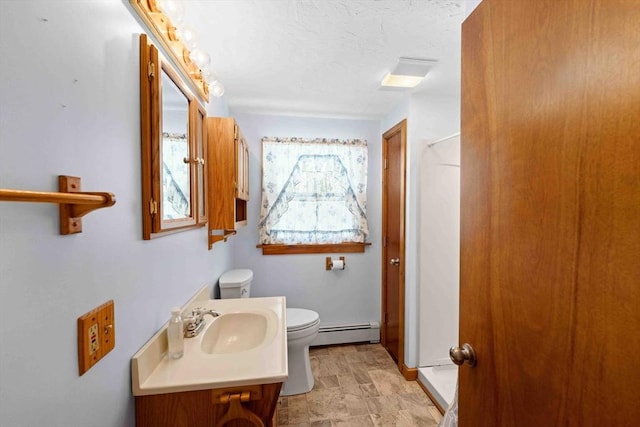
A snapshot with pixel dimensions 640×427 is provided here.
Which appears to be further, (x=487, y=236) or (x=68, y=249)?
(x=487, y=236)

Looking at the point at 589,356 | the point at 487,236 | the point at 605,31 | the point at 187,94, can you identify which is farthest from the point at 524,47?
the point at 187,94

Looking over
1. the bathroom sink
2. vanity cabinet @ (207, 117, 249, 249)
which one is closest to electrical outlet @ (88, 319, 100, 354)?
the bathroom sink

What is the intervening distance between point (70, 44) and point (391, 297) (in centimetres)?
265

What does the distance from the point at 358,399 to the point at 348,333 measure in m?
0.81

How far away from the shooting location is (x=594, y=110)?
1.61ft

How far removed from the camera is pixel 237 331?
1.51 meters

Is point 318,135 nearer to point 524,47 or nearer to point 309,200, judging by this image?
point 309,200

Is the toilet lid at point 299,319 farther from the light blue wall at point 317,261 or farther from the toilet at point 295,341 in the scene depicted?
the light blue wall at point 317,261

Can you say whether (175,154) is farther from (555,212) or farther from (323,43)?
(555,212)

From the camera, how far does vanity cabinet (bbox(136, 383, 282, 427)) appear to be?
933mm

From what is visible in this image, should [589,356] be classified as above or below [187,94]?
below

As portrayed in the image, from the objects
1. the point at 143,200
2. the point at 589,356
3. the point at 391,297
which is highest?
the point at 143,200

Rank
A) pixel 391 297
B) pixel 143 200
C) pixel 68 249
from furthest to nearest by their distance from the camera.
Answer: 1. pixel 391 297
2. pixel 143 200
3. pixel 68 249

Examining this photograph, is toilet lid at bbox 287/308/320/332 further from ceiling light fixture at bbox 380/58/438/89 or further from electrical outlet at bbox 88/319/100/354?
ceiling light fixture at bbox 380/58/438/89
